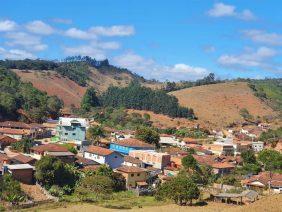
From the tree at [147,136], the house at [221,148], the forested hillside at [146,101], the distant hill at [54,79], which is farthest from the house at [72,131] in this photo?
the distant hill at [54,79]

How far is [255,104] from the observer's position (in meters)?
130

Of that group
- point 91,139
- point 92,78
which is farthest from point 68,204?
point 92,78

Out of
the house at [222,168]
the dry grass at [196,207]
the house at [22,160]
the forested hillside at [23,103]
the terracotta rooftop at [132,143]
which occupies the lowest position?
the dry grass at [196,207]

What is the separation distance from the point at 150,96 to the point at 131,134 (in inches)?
1512

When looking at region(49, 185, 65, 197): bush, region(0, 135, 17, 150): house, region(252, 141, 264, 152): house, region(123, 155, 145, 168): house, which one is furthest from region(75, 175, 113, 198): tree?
region(252, 141, 264, 152): house

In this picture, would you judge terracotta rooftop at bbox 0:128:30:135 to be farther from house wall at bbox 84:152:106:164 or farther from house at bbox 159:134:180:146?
house at bbox 159:134:180:146

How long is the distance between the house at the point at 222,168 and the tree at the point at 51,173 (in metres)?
19.5

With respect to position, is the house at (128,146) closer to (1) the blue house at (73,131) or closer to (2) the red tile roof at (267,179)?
(1) the blue house at (73,131)

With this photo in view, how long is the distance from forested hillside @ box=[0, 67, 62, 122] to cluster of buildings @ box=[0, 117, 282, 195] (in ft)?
16.6

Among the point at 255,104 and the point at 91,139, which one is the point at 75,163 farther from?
the point at 255,104

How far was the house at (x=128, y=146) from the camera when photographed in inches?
2376

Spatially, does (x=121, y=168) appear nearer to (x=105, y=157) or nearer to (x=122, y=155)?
(x=105, y=157)

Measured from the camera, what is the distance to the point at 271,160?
60.6 m

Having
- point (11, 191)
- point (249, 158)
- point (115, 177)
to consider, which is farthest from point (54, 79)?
point (11, 191)
